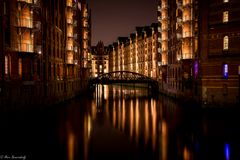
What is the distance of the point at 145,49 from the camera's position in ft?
310

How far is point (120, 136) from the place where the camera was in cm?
2128

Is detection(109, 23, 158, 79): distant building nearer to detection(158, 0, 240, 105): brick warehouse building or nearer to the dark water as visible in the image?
detection(158, 0, 240, 105): brick warehouse building

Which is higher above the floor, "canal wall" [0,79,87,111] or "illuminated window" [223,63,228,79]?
"illuminated window" [223,63,228,79]

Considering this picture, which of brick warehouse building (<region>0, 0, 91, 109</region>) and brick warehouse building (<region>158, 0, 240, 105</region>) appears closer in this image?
brick warehouse building (<region>0, 0, 91, 109</region>)

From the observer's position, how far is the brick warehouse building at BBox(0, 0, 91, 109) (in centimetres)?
2561

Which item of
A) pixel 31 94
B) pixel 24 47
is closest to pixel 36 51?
pixel 24 47

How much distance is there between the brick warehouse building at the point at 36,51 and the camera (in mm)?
25609

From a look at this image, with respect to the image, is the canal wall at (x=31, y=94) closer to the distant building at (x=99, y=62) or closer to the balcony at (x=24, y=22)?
the balcony at (x=24, y=22)

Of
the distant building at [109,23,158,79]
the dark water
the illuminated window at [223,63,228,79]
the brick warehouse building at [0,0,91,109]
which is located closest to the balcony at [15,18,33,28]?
the brick warehouse building at [0,0,91,109]

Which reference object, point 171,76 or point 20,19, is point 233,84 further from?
point 20,19

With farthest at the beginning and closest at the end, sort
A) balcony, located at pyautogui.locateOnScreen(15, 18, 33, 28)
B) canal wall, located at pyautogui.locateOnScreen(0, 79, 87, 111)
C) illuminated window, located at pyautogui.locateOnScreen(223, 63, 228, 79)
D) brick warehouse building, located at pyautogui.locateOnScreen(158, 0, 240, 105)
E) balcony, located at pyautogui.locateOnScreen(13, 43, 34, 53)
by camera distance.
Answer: illuminated window, located at pyautogui.locateOnScreen(223, 63, 228, 79) → brick warehouse building, located at pyautogui.locateOnScreen(158, 0, 240, 105) → balcony, located at pyautogui.locateOnScreen(15, 18, 33, 28) → balcony, located at pyautogui.locateOnScreen(13, 43, 34, 53) → canal wall, located at pyautogui.locateOnScreen(0, 79, 87, 111)

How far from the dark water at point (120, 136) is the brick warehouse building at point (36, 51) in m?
2.85

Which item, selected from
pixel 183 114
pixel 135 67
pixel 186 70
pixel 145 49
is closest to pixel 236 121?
pixel 183 114

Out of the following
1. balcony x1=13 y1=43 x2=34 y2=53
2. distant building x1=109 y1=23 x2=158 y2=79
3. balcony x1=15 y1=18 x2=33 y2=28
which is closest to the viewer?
balcony x1=13 y1=43 x2=34 y2=53
